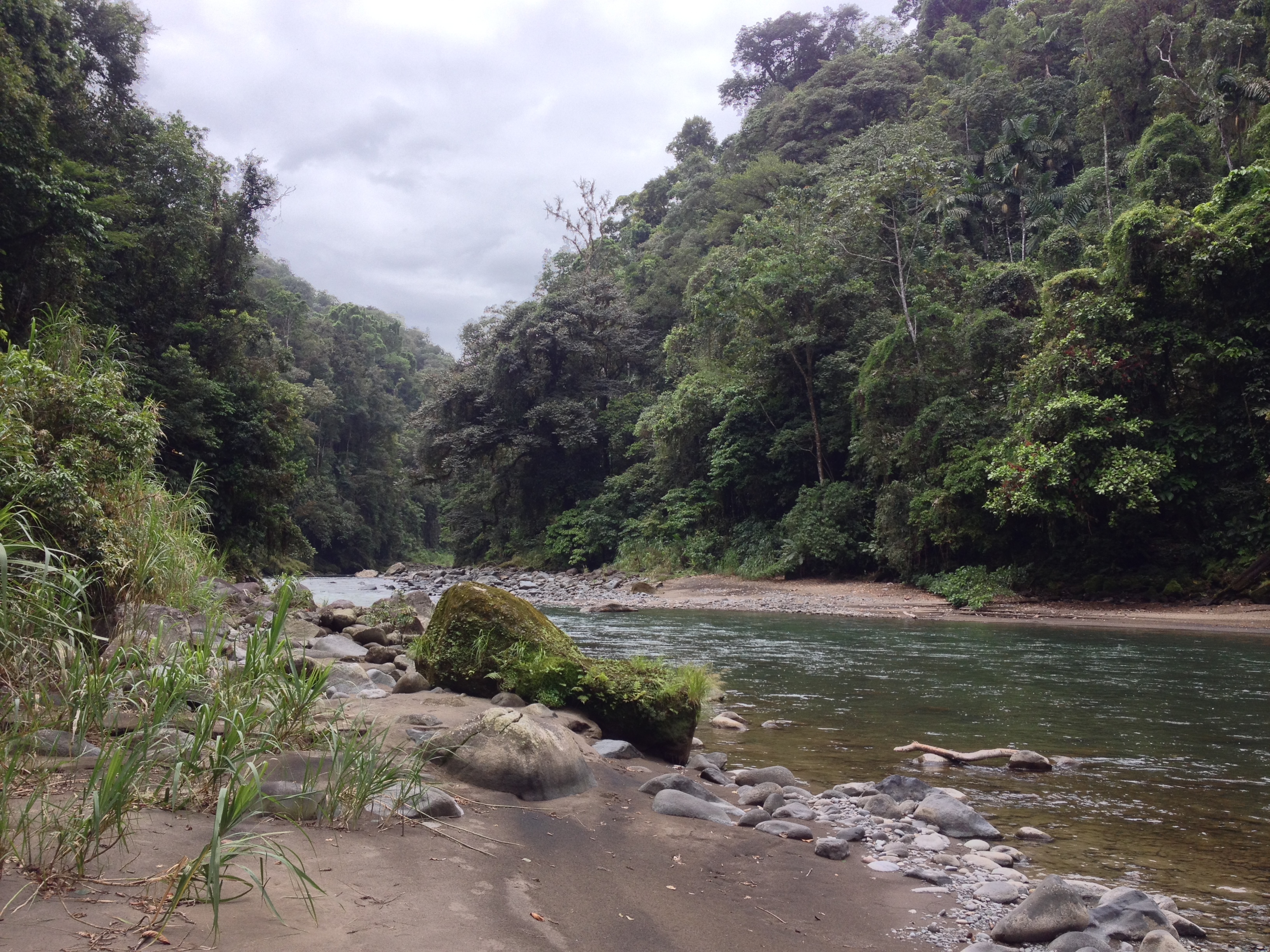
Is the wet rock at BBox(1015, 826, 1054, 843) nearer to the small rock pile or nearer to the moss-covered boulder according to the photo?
the small rock pile

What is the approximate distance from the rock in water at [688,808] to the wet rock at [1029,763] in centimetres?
260

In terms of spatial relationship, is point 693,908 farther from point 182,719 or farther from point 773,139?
point 773,139

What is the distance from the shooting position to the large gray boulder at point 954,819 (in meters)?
4.29

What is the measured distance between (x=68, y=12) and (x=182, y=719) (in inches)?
868

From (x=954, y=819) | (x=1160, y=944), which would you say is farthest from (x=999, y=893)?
(x=954, y=819)

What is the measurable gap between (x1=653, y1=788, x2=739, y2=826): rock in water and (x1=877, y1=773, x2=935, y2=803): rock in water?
4.06 ft

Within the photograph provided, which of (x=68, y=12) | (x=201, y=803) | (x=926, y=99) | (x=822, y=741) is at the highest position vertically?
(x=926, y=99)

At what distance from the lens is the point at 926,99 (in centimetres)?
3619

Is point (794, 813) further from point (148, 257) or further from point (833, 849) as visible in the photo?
point (148, 257)

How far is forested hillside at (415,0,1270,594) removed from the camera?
50.3 ft

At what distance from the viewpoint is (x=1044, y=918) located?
3053 mm

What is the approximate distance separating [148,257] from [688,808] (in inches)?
721

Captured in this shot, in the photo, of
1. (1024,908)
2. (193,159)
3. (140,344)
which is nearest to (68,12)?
(193,159)

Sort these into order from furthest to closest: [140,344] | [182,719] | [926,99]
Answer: [926,99] → [140,344] → [182,719]
